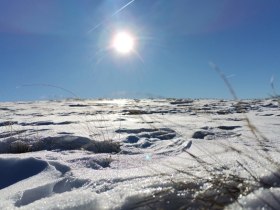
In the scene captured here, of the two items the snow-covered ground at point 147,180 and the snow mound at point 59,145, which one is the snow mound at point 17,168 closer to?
the snow-covered ground at point 147,180

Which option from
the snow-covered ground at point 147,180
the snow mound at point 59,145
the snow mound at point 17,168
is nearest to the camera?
the snow-covered ground at point 147,180

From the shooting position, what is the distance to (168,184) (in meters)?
1.37

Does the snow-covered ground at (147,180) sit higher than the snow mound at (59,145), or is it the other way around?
the snow mound at (59,145)

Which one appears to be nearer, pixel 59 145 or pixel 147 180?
pixel 147 180

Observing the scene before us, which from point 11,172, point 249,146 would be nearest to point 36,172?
point 11,172

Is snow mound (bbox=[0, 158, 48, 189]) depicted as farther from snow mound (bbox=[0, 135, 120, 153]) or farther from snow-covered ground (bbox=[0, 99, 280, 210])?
snow mound (bbox=[0, 135, 120, 153])

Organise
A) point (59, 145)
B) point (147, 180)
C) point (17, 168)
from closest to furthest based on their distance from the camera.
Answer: point (147, 180)
point (17, 168)
point (59, 145)

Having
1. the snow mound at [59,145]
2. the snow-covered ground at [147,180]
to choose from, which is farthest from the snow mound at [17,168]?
the snow mound at [59,145]

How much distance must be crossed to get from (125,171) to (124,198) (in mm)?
452

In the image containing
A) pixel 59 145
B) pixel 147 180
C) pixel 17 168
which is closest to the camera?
pixel 147 180

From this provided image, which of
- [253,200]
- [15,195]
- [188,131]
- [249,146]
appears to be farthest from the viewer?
[188,131]

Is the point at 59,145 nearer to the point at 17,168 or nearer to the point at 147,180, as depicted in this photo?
the point at 17,168

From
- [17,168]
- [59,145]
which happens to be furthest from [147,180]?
[59,145]

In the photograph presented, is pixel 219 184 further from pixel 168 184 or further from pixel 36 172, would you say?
pixel 36 172
